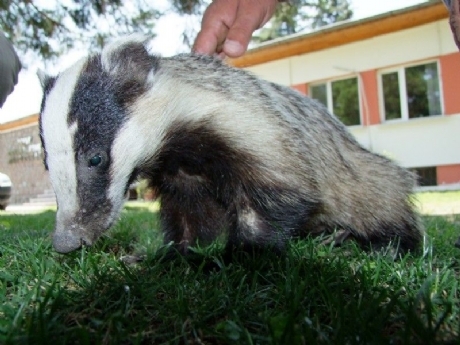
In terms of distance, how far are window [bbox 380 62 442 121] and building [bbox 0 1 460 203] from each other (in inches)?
0.8

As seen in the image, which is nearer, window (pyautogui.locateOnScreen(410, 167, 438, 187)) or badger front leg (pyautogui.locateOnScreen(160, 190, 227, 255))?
badger front leg (pyautogui.locateOnScreen(160, 190, 227, 255))

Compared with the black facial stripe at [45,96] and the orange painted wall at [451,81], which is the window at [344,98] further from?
the black facial stripe at [45,96]

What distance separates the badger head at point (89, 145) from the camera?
6.97 feet

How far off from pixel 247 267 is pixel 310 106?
1.43 metres

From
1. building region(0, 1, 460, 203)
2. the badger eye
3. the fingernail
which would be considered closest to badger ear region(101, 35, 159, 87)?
the badger eye

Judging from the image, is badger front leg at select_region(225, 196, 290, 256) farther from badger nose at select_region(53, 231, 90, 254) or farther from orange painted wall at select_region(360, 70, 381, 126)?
orange painted wall at select_region(360, 70, 381, 126)

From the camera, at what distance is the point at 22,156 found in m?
15.2

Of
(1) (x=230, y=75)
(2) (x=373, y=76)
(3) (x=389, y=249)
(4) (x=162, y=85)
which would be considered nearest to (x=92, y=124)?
(4) (x=162, y=85)

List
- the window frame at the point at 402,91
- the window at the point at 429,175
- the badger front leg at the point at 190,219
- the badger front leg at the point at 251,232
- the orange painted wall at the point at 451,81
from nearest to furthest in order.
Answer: the badger front leg at the point at 251,232, the badger front leg at the point at 190,219, the orange painted wall at the point at 451,81, the window frame at the point at 402,91, the window at the point at 429,175

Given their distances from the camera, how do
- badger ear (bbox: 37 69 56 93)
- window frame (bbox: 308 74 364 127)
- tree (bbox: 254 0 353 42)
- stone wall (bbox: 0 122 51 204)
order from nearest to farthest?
badger ear (bbox: 37 69 56 93)
window frame (bbox: 308 74 364 127)
stone wall (bbox: 0 122 51 204)
tree (bbox: 254 0 353 42)

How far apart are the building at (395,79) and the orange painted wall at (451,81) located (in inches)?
0.7

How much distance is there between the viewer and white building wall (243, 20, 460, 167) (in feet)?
34.6

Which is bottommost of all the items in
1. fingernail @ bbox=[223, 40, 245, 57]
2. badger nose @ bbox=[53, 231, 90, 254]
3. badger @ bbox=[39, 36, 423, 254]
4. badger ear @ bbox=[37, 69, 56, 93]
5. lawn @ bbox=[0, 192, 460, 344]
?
lawn @ bbox=[0, 192, 460, 344]

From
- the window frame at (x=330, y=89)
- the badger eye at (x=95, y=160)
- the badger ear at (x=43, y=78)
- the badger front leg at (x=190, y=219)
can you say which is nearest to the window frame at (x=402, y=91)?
the window frame at (x=330, y=89)
